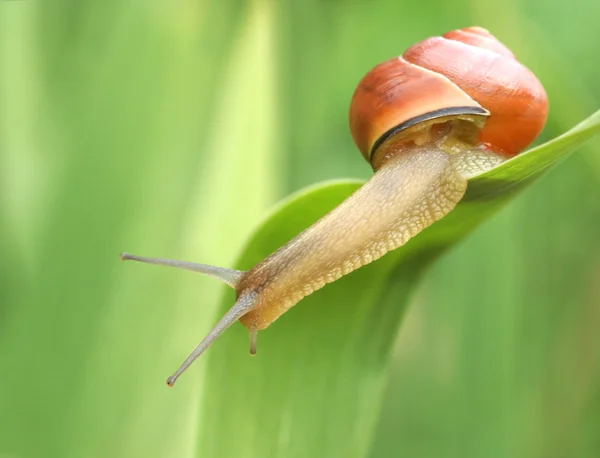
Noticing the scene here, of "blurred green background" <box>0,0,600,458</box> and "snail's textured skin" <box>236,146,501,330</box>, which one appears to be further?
"blurred green background" <box>0,0,600,458</box>

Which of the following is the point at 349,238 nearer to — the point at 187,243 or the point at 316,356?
the point at 316,356

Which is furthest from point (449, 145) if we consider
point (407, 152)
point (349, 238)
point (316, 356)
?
point (316, 356)

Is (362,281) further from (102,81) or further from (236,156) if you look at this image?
(102,81)

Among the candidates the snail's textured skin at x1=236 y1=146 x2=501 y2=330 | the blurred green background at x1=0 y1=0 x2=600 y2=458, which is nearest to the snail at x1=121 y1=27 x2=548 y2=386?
the snail's textured skin at x1=236 y1=146 x2=501 y2=330

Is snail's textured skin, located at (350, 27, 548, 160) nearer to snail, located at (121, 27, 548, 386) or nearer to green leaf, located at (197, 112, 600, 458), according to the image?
snail, located at (121, 27, 548, 386)

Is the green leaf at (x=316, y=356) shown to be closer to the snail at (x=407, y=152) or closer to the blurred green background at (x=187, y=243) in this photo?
the snail at (x=407, y=152)

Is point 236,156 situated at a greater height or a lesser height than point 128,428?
greater

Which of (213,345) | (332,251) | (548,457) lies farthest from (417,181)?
(548,457)
